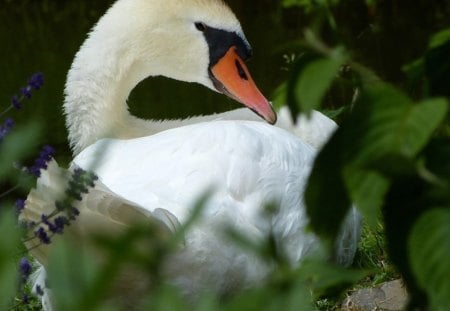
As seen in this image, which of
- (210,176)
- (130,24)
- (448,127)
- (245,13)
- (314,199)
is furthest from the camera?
(245,13)

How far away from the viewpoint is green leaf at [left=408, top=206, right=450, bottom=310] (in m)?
1.29

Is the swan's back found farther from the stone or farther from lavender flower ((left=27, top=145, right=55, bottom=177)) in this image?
lavender flower ((left=27, top=145, right=55, bottom=177))

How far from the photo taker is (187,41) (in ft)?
17.4

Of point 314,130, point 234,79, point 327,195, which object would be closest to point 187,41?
point 234,79

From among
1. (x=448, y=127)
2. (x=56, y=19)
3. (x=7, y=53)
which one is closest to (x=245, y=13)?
(x=56, y=19)

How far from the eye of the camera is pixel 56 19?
13992mm

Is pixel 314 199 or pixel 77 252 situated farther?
pixel 314 199

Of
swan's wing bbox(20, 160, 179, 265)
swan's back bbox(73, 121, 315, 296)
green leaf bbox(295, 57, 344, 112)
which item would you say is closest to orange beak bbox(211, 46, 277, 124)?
swan's back bbox(73, 121, 315, 296)

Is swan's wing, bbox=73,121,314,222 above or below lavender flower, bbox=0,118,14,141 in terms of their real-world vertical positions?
below

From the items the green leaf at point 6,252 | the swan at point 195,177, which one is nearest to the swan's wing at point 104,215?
the swan at point 195,177

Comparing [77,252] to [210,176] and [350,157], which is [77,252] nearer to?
[350,157]

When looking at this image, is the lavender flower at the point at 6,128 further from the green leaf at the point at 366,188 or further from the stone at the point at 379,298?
the stone at the point at 379,298

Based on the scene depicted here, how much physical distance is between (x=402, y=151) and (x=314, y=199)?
187 mm

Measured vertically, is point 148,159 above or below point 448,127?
below
